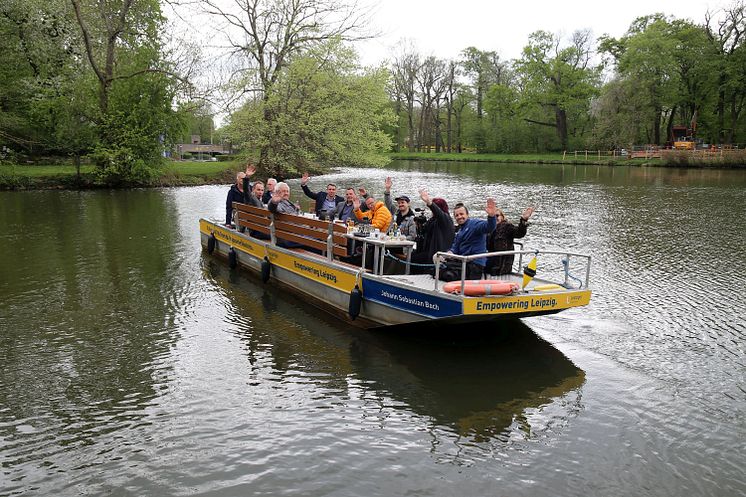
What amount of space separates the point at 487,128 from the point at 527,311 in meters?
80.4

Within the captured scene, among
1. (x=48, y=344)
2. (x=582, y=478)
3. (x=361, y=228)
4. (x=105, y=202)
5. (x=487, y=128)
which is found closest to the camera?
(x=582, y=478)

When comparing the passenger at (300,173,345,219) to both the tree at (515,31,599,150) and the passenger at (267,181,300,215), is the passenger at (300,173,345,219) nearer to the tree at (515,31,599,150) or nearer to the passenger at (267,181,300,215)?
the passenger at (267,181,300,215)

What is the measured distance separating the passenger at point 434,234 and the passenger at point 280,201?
332 cm

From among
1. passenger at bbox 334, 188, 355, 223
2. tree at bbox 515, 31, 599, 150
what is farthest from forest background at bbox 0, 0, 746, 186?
tree at bbox 515, 31, 599, 150

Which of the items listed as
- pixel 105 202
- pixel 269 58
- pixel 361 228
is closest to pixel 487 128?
pixel 269 58

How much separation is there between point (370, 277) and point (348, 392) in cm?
233

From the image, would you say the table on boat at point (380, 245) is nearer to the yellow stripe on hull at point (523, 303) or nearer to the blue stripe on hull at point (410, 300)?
the blue stripe on hull at point (410, 300)

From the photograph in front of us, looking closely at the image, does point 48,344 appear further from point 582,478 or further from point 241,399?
point 582,478

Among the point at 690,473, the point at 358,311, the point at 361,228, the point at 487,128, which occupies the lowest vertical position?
the point at 690,473

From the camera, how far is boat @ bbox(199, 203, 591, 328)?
845cm

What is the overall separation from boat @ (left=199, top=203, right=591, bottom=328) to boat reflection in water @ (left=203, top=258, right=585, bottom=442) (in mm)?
472

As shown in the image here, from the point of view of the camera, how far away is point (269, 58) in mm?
38688

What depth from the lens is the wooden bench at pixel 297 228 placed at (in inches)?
421

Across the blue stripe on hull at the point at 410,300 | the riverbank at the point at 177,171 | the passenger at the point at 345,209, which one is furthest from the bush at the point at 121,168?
the blue stripe on hull at the point at 410,300
